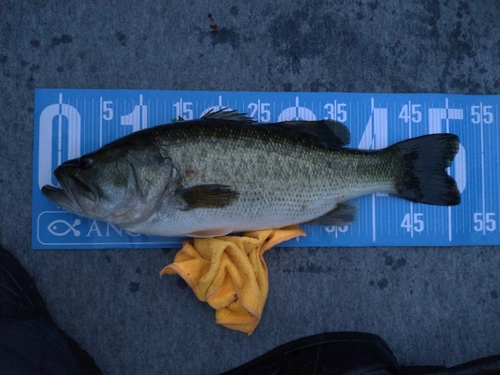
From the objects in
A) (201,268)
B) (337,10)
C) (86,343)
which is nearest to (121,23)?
(337,10)

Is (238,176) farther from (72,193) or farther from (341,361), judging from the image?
(341,361)

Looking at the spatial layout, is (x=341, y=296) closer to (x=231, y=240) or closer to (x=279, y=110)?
(x=231, y=240)

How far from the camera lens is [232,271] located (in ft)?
6.86

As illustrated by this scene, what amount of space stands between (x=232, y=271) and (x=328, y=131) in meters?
0.92

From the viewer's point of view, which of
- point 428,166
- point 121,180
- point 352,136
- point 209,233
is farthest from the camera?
point 352,136

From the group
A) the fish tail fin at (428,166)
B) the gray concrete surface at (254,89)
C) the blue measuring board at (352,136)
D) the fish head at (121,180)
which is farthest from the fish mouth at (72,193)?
the fish tail fin at (428,166)

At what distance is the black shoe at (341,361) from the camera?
2.03 meters

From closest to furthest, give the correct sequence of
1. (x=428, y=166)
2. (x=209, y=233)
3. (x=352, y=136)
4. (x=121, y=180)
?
(x=121, y=180) < (x=209, y=233) < (x=428, y=166) < (x=352, y=136)

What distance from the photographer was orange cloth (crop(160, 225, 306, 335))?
2.08m

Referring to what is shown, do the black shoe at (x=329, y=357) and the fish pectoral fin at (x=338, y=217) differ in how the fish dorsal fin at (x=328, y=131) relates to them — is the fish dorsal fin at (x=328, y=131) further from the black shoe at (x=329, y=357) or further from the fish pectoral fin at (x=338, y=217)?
the black shoe at (x=329, y=357)

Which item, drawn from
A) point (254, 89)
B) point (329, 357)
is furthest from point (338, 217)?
point (254, 89)

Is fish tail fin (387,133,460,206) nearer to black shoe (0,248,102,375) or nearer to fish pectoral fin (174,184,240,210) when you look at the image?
fish pectoral fin (174,184,240,210)

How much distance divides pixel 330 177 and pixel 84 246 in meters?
1.43

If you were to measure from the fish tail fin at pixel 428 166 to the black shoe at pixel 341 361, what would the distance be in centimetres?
86
